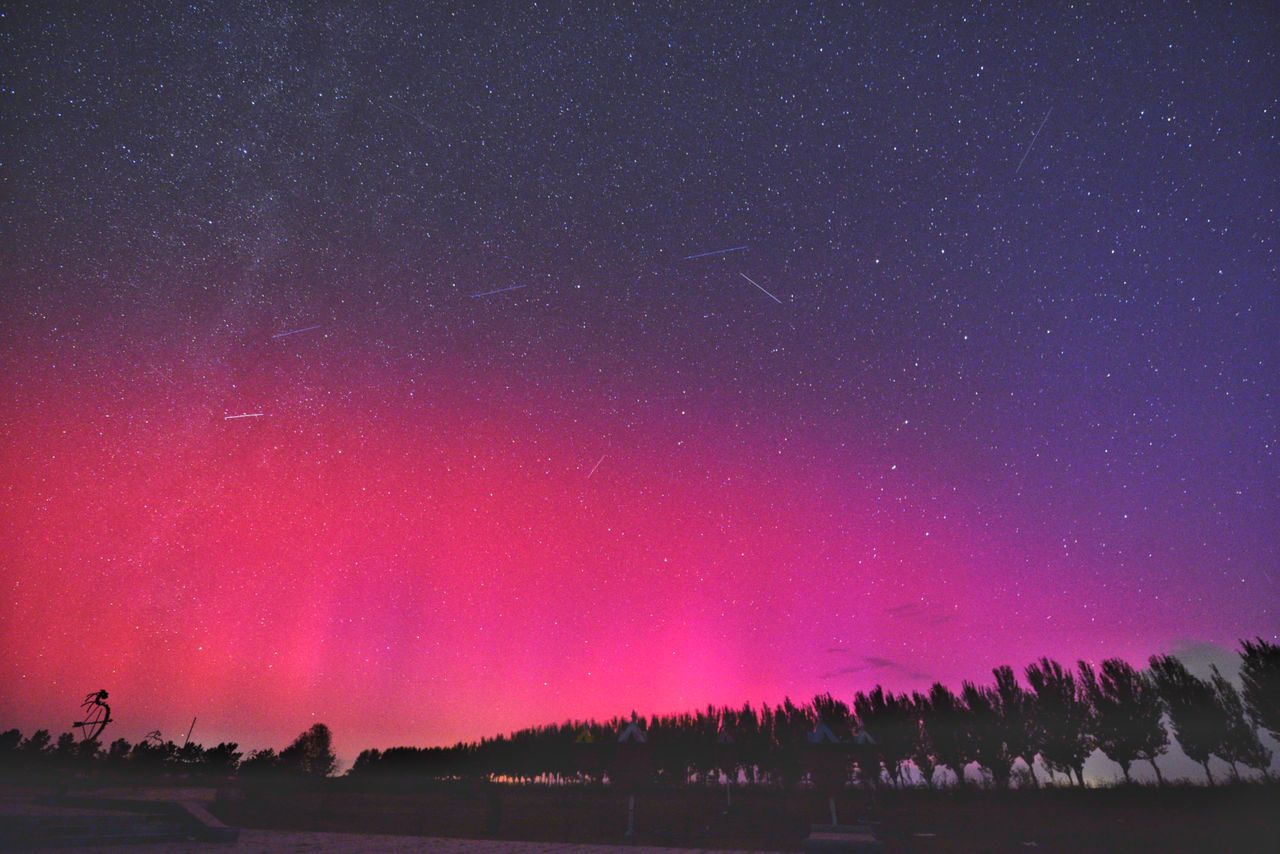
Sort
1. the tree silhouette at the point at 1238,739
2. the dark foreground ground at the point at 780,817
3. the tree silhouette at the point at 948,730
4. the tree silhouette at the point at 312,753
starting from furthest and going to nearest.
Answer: the tree silhouette at the point at 312,753
the tree silhouette at the point at 948,730
the tree silhouette at the point at 1238,739
the dark foreground ground at the point at 780,817

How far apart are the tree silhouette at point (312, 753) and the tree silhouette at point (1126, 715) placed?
4086 inches

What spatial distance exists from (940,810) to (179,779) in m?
47.9

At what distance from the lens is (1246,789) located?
1580 inches

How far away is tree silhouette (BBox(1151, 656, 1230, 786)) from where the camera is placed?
161ft

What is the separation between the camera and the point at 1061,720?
187 feet

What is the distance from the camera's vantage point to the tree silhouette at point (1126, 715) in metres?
52.7

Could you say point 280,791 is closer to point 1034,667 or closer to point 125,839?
point 125,839

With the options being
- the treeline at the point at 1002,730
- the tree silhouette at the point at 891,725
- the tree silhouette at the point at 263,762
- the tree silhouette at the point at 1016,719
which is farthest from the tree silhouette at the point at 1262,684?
the tree silhouette at the point at 263,762

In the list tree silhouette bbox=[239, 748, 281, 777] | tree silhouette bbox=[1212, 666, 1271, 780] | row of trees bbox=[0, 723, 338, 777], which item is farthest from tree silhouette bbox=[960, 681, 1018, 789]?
tree silhouette bbox=[239, 748, 281, 777]

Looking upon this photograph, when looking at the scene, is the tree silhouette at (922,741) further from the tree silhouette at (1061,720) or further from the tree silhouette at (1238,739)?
the tree silhouette at (1238,739)

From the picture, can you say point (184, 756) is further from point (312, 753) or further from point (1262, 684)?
point (1262, 684)

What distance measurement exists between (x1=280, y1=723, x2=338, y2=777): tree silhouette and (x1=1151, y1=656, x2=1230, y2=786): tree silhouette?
109m

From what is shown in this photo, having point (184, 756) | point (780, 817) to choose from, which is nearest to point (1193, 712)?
point (780, 817)

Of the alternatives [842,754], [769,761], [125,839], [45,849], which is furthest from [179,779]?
[769,761]
